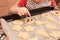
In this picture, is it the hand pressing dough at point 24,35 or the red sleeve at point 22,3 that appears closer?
the hand pressing dough at point 24,35

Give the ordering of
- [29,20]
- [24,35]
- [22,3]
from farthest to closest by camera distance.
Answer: [22,3] < [29,20] < [24,35]

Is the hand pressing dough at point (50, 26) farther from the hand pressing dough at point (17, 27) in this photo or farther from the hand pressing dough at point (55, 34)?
the hand pressing dough at point (17, 27)

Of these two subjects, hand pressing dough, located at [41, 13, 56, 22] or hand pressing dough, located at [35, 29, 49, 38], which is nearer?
hand pressing dough, located at [35, 29, 49, 38]

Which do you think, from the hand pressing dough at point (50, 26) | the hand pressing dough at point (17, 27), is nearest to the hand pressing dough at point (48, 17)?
the hand pressing dough at point (50, 26)

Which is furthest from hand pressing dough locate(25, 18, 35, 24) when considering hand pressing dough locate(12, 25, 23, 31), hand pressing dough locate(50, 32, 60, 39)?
hand pressing dough locate(50, 32, 60, 39)

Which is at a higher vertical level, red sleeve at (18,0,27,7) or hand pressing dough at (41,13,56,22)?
red sleeve at (18,0,27,7)

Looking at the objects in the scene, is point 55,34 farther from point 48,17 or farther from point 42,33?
point 48,17

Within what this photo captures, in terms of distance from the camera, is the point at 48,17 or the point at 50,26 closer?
the point at 50,26

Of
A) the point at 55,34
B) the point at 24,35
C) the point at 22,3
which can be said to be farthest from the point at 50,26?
the point at 22,3

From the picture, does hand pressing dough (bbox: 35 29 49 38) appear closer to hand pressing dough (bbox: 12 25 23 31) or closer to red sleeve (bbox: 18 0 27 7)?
hand pressing dough (bbox: 12 25 23 31)

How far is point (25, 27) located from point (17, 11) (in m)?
0.16

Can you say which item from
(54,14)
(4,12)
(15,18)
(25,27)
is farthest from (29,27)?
(4,12)

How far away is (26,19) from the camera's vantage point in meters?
0.92

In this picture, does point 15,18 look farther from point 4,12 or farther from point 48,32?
point 4,12
